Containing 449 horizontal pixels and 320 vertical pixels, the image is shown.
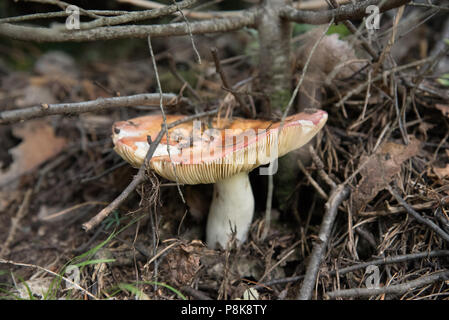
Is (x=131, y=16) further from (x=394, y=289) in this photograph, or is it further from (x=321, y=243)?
(x=394, y=289)

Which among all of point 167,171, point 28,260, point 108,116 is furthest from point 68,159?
point 167,171

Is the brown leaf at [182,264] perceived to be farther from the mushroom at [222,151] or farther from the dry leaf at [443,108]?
the dry leaf at [443,108]

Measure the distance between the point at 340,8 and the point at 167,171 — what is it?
3.70 ft

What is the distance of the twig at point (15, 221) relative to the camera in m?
2.12

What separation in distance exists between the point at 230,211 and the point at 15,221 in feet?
5.24

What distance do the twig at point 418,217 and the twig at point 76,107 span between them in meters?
1.36

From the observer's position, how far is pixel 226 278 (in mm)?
1688

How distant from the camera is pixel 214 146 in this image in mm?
1700

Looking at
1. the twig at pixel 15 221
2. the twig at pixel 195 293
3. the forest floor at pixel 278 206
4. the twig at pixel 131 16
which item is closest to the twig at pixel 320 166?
the forest floor at pixel 278 206

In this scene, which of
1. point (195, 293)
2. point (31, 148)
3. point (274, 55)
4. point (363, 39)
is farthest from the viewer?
point (31, 148)

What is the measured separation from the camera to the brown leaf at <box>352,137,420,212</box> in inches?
72.7

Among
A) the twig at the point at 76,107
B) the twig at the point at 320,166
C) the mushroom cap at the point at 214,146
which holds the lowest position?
the twig at the point at 320,166

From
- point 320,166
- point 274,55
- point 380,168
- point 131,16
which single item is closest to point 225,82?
point 274,55
